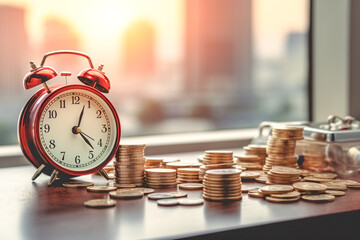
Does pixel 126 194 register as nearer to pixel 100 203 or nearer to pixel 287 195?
pixel 100 203

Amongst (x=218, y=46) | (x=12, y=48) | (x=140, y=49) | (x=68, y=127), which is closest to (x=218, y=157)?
Result: (x=68, y=127)

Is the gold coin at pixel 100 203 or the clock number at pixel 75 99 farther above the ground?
the clock number at pixel 75 99

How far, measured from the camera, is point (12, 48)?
2199 mm

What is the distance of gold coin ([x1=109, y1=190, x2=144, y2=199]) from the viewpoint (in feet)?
4.04

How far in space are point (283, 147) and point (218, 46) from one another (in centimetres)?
144

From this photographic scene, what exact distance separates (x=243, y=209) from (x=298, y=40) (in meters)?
1.95

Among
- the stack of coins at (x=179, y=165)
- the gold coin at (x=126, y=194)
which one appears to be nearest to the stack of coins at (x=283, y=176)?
the stack of coins at (x=179, y=165)

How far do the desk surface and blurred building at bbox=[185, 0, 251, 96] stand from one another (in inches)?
60.8

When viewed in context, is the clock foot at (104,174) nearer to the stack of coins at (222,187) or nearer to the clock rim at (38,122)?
the clock rim at (38,122)

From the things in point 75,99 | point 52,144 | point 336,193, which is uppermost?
point 75,99

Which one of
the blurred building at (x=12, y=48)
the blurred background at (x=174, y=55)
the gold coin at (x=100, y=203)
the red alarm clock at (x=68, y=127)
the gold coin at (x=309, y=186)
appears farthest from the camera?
the blurred background at (x=174, y=55)

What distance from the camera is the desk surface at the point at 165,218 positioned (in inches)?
37.7

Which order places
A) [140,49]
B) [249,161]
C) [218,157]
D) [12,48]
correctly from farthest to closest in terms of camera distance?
[140,49], [12,48], [249,161], [218,157]

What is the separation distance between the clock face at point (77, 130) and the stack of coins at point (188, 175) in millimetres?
202
